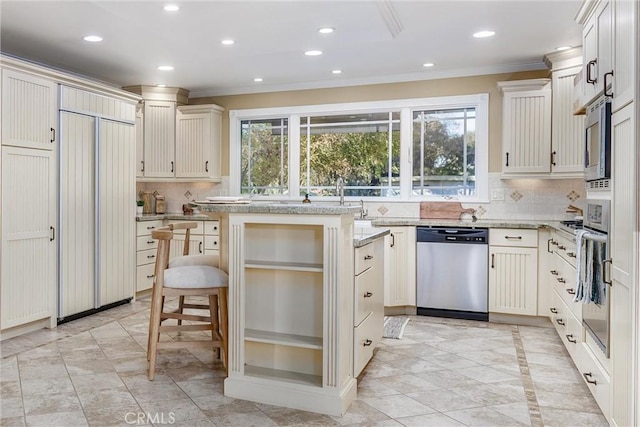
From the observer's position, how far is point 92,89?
446 centimetres

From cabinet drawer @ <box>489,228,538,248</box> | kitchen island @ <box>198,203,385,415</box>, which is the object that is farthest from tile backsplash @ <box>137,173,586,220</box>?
kitchen island @ <box>198,203,385,415</box>

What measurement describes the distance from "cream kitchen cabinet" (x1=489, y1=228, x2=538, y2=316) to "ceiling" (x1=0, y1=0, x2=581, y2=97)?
1746mm

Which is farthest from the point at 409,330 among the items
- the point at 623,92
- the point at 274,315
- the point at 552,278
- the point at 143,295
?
the point at 143,295

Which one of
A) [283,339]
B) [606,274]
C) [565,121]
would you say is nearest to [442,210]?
[565,121]

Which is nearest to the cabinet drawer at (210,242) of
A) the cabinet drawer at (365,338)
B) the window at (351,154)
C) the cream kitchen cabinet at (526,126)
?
the window at (351,154)

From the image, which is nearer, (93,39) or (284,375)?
(284,375)

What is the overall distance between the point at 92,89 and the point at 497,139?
13.4 feet

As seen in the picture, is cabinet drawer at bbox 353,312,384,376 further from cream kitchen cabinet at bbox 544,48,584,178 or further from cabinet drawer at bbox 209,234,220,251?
cabinet drawer at bbox 209,234,220,251

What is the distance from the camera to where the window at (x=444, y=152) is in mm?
5078

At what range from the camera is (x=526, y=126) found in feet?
15.0

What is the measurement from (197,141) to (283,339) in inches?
152

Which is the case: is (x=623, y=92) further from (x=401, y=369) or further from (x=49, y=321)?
(x=49, y=321)

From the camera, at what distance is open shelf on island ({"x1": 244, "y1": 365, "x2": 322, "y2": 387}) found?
2631mm

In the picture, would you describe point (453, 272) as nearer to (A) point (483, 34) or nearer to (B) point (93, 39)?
(A) point (483, 34)
